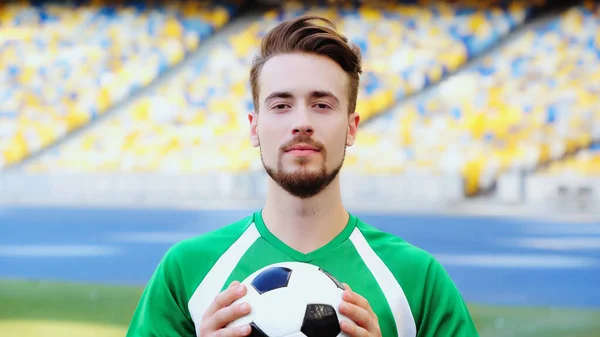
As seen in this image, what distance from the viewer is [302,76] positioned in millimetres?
1563

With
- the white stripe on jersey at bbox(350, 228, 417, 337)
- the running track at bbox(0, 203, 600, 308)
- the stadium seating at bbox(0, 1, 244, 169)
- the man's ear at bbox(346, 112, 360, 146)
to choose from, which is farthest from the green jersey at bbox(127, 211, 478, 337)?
the stadium seating at bbox(0, 1, 244, 169)

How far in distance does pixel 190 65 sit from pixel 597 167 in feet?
20.6

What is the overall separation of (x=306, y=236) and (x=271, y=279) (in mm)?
200

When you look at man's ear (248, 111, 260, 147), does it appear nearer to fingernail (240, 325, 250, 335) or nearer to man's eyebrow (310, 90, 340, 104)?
man's eyebrow (310, 90, 340, 104)

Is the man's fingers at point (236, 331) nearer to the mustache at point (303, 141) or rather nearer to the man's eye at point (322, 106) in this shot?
the mustache at point (303, 141)

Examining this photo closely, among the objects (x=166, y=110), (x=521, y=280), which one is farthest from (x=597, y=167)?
(x=166, y=110)

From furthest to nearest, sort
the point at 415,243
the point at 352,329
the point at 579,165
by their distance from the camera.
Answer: the point at 579,165 → the point at 415,243 → the point at 352,329

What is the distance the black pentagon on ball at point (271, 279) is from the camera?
1429 millimetres

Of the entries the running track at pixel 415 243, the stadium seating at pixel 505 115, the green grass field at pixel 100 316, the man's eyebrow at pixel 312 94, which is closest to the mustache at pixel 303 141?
the man's eyebrow at pixel 312 94

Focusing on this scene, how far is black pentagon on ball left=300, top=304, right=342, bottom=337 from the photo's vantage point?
137 centimetres

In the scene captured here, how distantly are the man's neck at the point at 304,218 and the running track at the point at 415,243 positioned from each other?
426 centimetres

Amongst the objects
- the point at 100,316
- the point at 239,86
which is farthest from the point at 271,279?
the point at 239,86

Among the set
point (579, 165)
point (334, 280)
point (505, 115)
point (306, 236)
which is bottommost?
point (334, 280)

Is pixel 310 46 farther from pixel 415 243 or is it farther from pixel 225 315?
pixel 415 243
